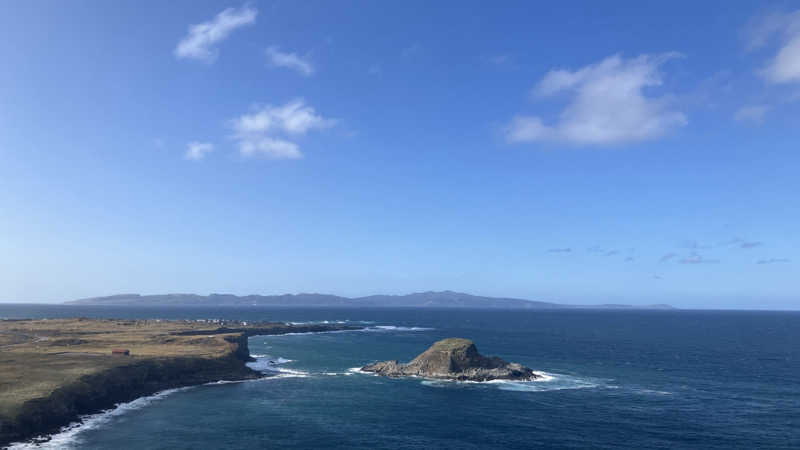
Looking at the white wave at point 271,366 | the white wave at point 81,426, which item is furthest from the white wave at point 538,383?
the white wave at point 81,426

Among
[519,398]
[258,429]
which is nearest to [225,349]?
[258,429]

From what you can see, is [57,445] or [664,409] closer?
[57,445]

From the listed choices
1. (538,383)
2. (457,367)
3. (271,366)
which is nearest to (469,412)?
(457,367)

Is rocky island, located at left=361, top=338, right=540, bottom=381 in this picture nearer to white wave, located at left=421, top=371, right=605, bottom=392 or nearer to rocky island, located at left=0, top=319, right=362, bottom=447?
white wave, located at left=421, top=371, right=605, bottom=392

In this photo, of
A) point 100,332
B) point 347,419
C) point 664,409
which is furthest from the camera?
point 100,332

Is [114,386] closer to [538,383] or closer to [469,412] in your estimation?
[469,412]

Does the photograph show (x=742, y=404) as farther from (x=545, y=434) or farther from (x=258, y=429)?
(x=258, y=429)

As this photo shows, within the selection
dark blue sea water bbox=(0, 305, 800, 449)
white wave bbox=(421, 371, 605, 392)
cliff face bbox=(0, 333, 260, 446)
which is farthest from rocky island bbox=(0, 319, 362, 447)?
white wave bbox=(421, 371, 605, 392)

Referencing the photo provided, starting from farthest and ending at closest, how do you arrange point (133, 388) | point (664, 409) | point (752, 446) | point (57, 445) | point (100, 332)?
point (100, 332) → point (133, 388) → point (664, 409) → point (752, 446) → point (57, 445)
